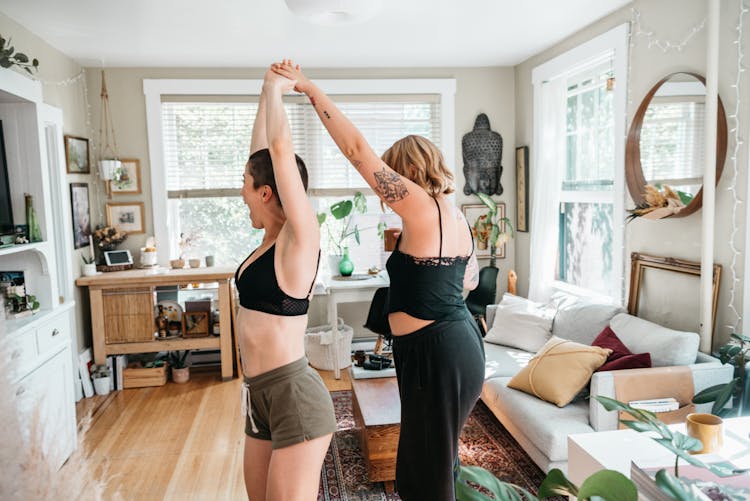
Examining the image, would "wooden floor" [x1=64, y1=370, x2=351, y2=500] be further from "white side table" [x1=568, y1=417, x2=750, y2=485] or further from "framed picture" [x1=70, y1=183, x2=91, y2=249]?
"white side table" [x1=568, y1=417, x2=750, y2=485]

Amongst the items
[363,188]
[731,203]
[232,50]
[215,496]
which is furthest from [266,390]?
[363,188]

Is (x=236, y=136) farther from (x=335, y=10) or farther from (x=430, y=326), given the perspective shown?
(x=430, y=326)

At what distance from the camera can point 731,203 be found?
2859 millimetres

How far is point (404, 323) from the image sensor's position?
1.83 metres

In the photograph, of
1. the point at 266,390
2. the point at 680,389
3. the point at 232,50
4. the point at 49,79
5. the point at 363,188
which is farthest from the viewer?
the point at 363,188

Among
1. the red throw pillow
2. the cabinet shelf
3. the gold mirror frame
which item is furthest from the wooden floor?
the gold mirror frame

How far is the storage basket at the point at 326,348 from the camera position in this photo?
4770 millimetres

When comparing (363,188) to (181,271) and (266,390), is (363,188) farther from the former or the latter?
(266,390)

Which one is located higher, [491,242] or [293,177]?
[293,177]

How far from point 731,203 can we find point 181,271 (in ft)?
12.7

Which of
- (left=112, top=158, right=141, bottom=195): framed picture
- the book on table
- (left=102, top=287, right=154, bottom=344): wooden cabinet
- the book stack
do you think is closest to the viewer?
the book on table

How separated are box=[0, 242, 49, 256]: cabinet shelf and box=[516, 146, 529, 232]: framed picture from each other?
376 centimetres

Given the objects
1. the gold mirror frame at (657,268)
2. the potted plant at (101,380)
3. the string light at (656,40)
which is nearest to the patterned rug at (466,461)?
the gold mirror frame at (657,268)

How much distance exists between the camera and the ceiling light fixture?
2490 mm
